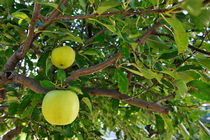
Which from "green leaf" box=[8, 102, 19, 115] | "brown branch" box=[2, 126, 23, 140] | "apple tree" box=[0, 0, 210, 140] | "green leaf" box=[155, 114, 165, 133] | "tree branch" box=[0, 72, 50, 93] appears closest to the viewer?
"apple tree" box=[0, 0, 210, 140]

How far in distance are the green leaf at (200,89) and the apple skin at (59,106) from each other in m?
0.51

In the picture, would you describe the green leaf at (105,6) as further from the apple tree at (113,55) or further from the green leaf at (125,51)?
the green leaf at (125,51)

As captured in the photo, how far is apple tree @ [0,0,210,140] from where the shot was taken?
2.80 ft

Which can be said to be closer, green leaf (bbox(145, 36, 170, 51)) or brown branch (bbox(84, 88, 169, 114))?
green leaf (bbox(145, 36, 170, 51))

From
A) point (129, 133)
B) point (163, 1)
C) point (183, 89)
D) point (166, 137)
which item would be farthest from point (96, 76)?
point (163, 1)

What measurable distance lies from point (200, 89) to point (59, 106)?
0.58 meters

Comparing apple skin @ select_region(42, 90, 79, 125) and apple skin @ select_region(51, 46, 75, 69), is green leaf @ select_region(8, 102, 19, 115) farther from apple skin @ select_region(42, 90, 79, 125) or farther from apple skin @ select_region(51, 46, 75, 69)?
apple skin @ select_region(42, 90, 79, 125)

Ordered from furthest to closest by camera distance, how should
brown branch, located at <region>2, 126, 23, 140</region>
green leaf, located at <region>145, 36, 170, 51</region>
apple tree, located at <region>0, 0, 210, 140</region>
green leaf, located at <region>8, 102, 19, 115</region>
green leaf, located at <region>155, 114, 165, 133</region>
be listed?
brown branch, located at <region>2, 126, 23, 140</region>
green leaf, located at <region>155, 114, 165, 133</region>
green leaf, located at <region>8, 102, 19, 115</region>
green leaf, located at <region>145, 36, 170, 51</region>
apple tree, located at <region>0, 0, 210, 140</region>

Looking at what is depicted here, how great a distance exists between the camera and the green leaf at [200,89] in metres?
1.04

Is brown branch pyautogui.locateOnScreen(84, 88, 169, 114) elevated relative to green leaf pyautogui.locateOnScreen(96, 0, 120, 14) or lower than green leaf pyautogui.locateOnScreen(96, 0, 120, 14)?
lower

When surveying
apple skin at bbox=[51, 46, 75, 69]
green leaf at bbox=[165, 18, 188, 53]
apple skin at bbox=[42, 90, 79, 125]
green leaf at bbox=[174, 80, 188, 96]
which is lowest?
apple skin at bbox=[42, 90, 79, 125]

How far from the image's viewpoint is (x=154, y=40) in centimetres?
109

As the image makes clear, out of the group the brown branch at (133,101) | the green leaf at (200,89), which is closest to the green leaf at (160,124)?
the brown branch at (133,101)

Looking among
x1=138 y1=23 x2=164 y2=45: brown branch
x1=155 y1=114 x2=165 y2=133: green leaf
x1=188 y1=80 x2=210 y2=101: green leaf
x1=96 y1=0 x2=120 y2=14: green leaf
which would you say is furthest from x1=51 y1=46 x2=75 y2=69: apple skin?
x1=155 y1=114 x2=165 y2=133: green leaf
